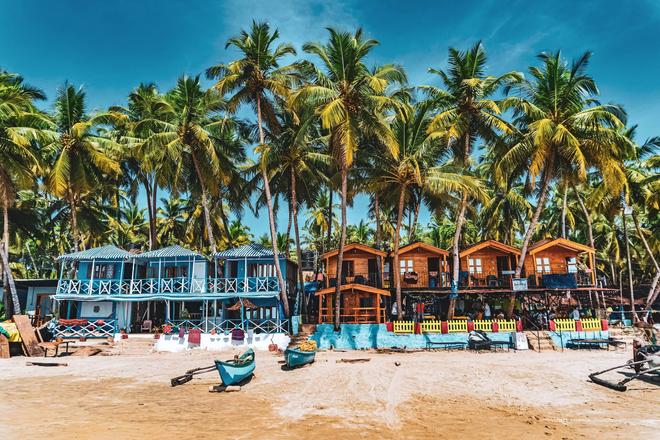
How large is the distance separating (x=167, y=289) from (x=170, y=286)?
40 cm

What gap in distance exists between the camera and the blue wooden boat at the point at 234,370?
15.2 metres

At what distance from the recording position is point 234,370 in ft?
50.5

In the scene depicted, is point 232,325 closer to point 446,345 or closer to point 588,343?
point 446,345

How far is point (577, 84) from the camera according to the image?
25.1 meters

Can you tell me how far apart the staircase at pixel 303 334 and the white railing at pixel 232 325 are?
1.19m

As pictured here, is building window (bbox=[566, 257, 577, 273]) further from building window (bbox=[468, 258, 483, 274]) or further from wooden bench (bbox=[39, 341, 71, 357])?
wooden bench (bbox=[39, 341, 71, 357])

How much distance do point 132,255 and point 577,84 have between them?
26956 millimetres

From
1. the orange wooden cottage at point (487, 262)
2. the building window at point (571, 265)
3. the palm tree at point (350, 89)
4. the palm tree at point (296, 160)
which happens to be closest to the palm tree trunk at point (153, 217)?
the palm tree at point (296, 160)

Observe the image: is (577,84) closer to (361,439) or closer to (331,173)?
(331,173)

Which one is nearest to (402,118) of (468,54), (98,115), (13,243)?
(468,54)

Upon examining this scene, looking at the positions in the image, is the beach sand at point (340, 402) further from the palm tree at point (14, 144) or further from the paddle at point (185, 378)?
the palm tree at point (14, 144)

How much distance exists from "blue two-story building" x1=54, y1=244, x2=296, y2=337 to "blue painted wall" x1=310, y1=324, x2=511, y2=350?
3.05m

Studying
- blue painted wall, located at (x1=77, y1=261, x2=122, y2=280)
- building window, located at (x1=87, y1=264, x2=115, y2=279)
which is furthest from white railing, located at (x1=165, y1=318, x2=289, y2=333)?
building window, located at (x1=87, y1=264, x2=115, y2=279)

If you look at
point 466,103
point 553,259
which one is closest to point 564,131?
point 466,103
